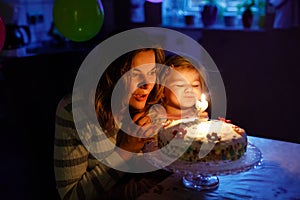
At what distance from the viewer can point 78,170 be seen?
1.22 meters

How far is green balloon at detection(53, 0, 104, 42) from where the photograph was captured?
1.82 m

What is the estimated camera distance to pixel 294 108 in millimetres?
3211

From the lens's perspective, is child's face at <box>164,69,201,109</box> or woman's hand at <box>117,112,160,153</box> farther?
child's face at <box>164,69,201,109</box>

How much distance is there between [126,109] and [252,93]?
215 centimetres

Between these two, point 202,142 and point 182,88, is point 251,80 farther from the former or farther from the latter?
point 202,142

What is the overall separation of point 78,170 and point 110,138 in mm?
143

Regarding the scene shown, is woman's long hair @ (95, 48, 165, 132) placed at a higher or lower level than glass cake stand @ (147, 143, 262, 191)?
higher

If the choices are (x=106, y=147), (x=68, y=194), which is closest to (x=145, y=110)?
(x=106, y=147)

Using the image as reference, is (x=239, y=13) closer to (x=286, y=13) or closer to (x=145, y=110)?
(x=286, y=13)

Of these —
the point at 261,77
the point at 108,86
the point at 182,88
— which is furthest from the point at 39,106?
A: the point at 261,77

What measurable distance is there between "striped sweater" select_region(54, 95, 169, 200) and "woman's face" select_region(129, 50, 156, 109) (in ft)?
0.70

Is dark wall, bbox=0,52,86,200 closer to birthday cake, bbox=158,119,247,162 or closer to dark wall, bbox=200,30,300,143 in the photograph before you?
birthday cake, bbox=158,119,247,162

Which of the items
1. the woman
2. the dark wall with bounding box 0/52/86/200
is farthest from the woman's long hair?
the dark wall with bounding box 0/52/86/200

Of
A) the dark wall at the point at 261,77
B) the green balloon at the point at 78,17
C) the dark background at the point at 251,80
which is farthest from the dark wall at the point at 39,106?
the dark wall at the point at 261,77
